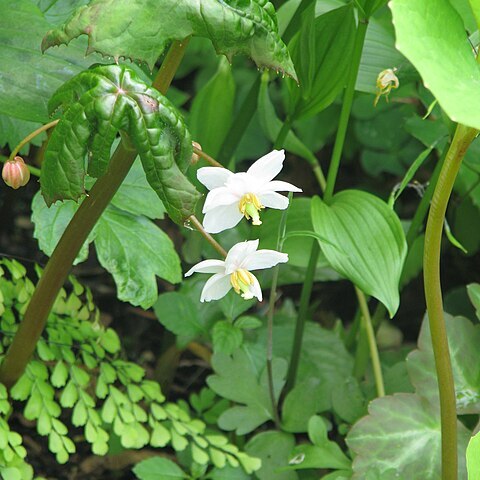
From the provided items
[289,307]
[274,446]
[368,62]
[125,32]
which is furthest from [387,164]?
[125,32]

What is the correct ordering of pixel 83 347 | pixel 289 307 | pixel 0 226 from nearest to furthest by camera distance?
pixel 83 347, pixel 0 226, pixel 289 307

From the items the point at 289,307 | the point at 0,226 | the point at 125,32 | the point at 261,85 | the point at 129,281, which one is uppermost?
the point at 125,32

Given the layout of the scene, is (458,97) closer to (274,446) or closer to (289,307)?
(274,446)

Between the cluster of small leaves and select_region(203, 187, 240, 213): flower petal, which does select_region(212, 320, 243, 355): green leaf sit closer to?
the cluster of small leaves

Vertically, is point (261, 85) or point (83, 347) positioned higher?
point (261, 85)

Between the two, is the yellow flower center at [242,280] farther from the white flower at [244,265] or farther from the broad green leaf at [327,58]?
the broad green leaf at [327,58]

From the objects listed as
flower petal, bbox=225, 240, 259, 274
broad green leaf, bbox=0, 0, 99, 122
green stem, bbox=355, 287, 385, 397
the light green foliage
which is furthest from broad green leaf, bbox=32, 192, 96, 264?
green stem, bbox=355, 287, 385, 397
